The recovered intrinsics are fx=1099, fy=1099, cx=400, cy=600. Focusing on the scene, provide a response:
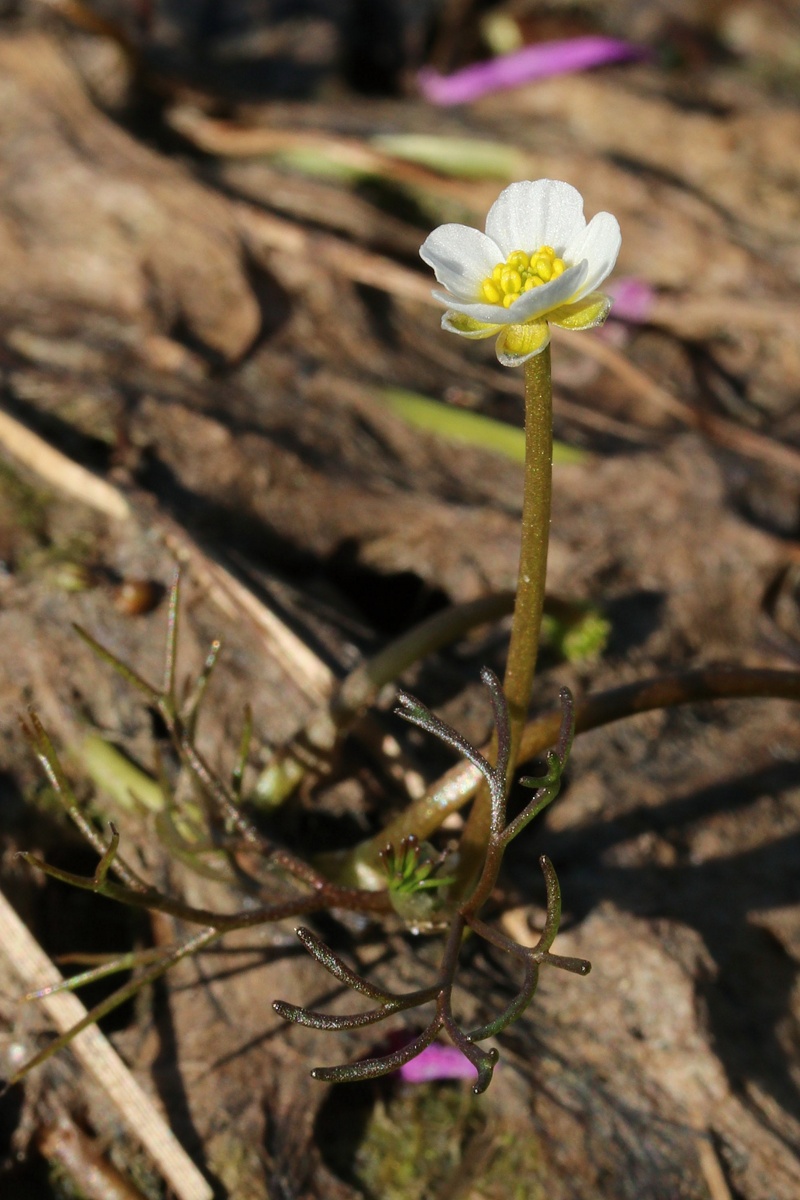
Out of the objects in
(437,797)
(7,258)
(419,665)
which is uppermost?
(7,258)

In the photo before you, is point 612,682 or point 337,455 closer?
point 612,682

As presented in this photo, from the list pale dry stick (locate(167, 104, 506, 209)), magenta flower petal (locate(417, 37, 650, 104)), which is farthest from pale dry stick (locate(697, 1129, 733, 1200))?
magenta flower petal (locate(417, 37, 650, 104))

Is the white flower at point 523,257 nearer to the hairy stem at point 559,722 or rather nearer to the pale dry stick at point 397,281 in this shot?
the hairy stem at point 559,722

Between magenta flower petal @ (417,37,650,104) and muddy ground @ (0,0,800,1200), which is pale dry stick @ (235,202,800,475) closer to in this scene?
muddy ground @ (0,0,800,1200)

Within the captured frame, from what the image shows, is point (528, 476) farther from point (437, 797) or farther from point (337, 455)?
point (337, 455)

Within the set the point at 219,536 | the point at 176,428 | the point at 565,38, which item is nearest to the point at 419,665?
the point at 219,536

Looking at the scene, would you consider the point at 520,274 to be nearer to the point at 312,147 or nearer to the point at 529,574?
the point at 529,574

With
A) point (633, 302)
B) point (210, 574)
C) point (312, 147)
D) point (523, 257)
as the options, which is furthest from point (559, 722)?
point (312, 147)

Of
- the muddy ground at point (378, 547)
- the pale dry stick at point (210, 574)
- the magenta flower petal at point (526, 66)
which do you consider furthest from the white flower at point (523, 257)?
the magenta flower petal at point (526, 66)
